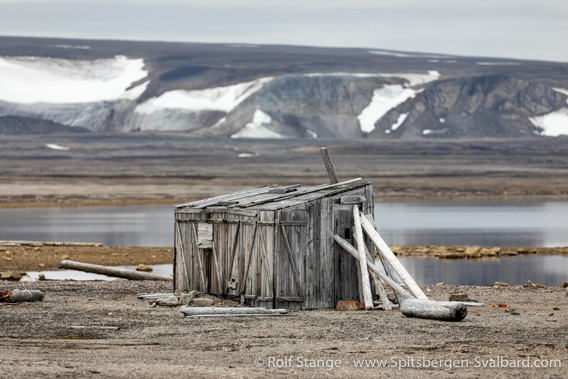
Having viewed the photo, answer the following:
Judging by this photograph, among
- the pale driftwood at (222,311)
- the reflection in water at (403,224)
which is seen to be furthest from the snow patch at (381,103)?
the pale driftwood at (222,311)

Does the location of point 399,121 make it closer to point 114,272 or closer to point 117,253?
point 117,253

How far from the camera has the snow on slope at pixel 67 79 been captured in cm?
15625

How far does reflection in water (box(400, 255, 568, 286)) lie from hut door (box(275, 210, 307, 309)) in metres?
7.94

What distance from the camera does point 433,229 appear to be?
149ft

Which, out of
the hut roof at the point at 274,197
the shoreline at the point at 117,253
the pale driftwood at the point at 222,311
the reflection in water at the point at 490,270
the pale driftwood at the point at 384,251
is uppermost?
the hut roof at the point at 274,197

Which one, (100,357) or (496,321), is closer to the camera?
(100,357)

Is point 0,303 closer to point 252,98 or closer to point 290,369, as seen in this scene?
point 290,369

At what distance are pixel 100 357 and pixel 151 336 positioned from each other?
2152 mm

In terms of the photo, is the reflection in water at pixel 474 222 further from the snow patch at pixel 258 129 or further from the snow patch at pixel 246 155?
the snow patch at pixel 258 129

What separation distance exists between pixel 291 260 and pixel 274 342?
157 inches

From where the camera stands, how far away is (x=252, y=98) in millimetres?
144250

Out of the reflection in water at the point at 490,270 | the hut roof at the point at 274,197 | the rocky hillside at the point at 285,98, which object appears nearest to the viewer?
the hut roof at the point at 274,197

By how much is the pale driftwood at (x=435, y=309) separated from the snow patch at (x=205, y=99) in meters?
129

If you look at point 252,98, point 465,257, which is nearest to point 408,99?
point 252,98
